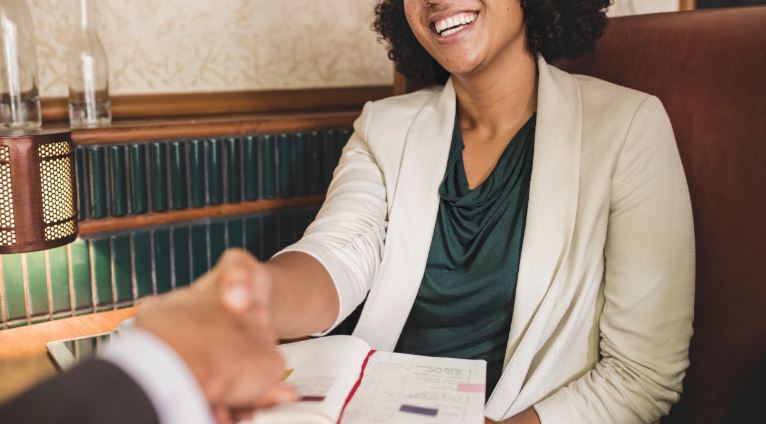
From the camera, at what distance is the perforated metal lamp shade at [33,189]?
1.22 metres

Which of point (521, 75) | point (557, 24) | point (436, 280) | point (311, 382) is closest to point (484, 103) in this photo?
point (521, 75)

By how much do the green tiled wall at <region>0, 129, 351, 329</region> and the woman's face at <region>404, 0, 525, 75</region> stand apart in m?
0.57

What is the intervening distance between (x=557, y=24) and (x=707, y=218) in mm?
441

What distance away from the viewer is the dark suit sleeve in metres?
0.47

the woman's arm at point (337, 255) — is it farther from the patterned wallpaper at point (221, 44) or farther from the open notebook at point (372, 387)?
the patterned wallpaper at point (221, 44)

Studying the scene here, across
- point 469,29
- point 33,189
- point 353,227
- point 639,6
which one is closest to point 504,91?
point 469,29

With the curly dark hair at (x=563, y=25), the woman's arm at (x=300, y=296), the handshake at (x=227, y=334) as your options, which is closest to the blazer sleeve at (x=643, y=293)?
the curly dark hair at (x=563, y=25)

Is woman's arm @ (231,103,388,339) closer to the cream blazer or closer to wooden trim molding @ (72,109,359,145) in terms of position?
the cream blazer

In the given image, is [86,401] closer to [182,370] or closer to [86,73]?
[182,370]

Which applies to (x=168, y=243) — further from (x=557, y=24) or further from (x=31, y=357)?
(x=557, y=24)

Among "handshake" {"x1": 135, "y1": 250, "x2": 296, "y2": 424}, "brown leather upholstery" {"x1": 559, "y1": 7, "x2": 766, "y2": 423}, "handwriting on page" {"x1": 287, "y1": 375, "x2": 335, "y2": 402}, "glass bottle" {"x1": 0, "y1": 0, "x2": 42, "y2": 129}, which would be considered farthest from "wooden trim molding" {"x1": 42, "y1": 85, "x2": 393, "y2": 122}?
"handshake" {"x1": 135, "y1": 250, "x2": 296, "y2": 424}

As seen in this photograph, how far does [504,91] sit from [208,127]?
0.68m

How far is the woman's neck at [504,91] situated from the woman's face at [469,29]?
0.03 meters

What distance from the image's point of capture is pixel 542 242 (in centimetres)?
119
